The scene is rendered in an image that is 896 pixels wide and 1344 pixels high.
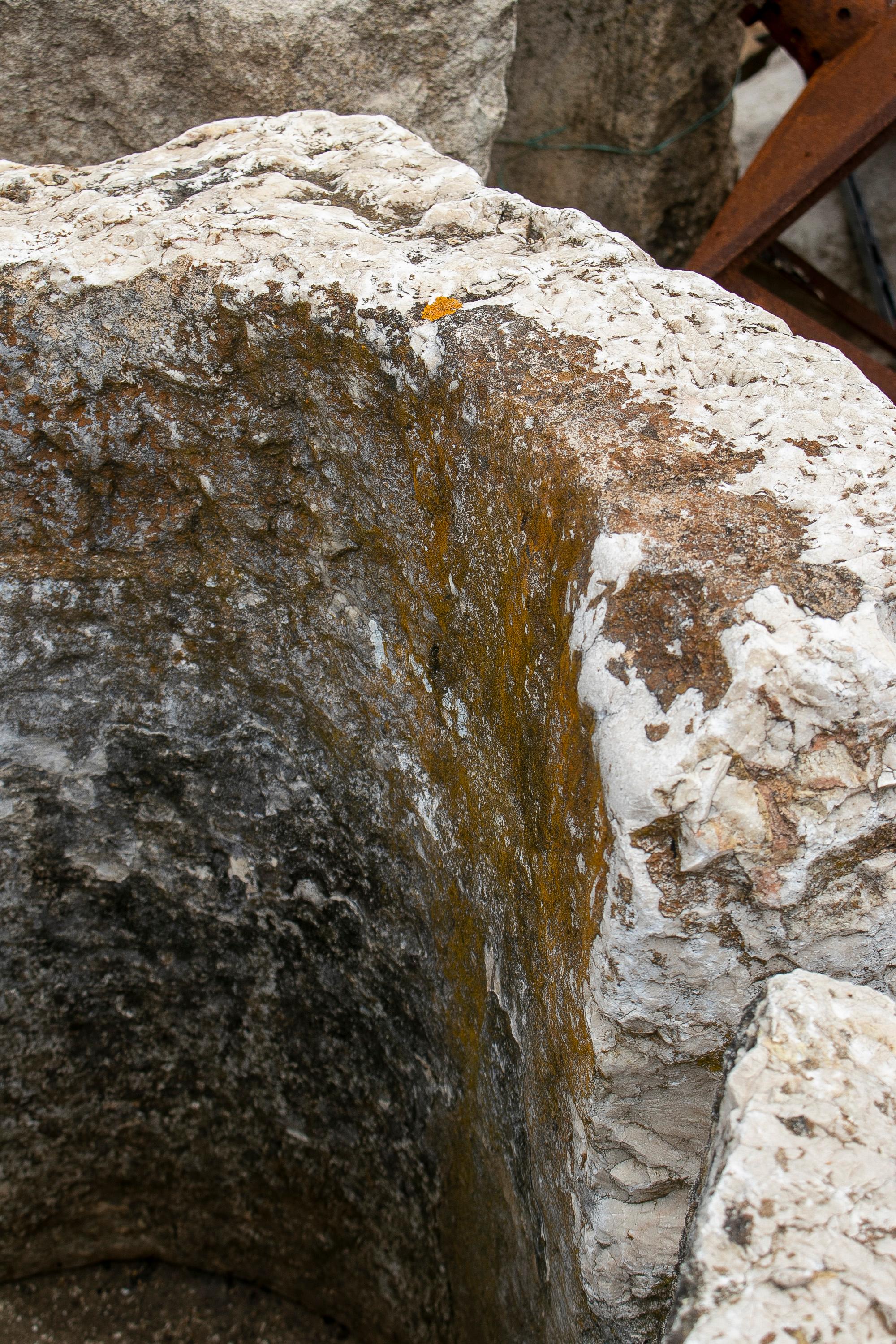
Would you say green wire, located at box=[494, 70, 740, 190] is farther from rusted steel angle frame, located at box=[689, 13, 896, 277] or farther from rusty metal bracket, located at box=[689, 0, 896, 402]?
rusted steel angle frame, located at box=[689, 13, 896, 277]

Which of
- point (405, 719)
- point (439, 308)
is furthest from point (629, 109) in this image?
point (405, 719)

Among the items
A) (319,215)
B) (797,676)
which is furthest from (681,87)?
(797,676)

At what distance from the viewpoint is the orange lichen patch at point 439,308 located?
43.8 inches

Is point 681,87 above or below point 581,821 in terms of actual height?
above

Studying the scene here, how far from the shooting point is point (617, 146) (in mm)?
2979

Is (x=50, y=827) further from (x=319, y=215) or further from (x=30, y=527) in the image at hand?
(x=319, y=215)

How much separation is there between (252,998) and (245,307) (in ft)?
3.44

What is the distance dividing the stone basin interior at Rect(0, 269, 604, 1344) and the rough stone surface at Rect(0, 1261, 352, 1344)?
8 centimetres

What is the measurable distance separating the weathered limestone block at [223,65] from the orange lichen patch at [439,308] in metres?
1.03

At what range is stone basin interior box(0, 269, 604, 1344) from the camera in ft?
3.53

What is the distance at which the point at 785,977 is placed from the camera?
82 cm

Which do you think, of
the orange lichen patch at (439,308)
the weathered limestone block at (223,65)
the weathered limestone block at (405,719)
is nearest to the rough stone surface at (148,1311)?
the weathered limestone block at (405,719)

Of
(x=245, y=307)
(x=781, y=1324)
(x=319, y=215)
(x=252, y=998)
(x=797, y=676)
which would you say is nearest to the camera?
(x=781, y=1324)

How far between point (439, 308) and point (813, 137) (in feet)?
5.66
